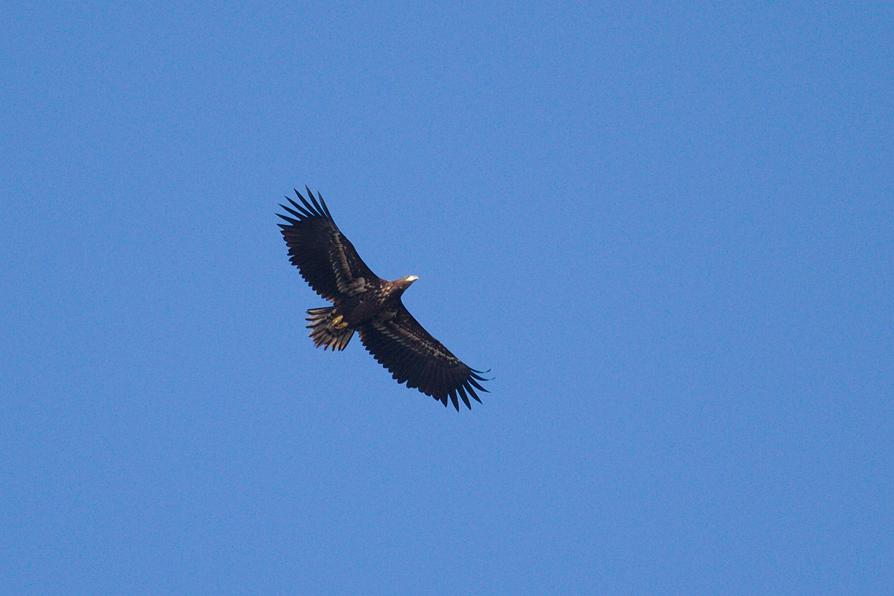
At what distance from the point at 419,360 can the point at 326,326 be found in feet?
7.92

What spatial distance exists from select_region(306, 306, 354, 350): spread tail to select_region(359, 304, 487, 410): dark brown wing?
75 centimetres

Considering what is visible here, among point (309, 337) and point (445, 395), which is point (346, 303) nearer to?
point (309, 337)

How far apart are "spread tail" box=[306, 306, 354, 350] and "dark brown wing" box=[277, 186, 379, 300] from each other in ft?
1.15

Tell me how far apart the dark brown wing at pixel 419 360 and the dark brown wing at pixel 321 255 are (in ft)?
4.12

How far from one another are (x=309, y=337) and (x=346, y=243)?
84.6 inches

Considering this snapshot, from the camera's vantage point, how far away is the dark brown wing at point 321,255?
27.9m

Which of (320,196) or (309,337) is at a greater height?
(320,196)

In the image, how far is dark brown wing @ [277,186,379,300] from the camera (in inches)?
1099

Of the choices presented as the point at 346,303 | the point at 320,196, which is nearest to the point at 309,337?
the point at 346,303

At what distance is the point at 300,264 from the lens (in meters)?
28.1

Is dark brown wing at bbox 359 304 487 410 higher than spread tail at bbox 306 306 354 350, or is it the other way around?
dark brown wing at bbox 359 304 487 410

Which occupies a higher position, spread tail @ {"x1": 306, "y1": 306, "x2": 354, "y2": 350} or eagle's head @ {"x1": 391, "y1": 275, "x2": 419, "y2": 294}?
eagle's head @ {"x1": 391, "y1": 275, "x2": 419, "y2": 294}

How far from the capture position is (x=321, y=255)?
28.0 metres

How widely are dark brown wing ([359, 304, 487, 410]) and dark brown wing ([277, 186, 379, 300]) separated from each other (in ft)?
4.12
